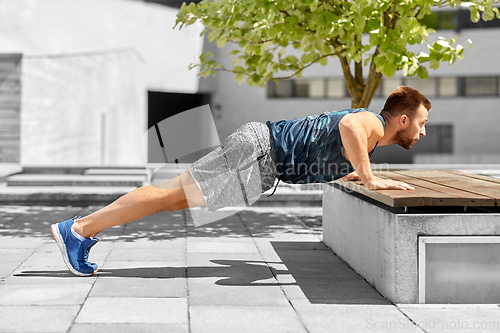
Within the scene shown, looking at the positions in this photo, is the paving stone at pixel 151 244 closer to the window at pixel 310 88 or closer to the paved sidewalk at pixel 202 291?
the paved sidewalk at pixel 202 291

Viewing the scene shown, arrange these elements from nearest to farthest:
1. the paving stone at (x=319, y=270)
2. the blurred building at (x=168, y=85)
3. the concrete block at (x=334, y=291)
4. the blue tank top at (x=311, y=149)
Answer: the concrete block at (x=334, y=291) < the blue tank top at (x=311, y=149) < the paving stone at (x=319, y=270) < the blurred building at (x=168, y=85)

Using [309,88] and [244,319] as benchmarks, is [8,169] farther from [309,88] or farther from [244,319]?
[309,88]

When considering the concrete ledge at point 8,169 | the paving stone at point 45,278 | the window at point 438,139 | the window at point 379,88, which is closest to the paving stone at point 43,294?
the paving stone at point 45,278

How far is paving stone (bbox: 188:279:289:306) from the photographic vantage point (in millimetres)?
3980

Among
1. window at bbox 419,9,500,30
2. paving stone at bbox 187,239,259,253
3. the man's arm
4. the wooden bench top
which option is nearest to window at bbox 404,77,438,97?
window at bbox 419,9,500,30

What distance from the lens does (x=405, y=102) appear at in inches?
175

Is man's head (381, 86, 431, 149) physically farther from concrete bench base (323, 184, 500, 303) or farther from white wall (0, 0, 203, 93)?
white wall (0, 0, 203, 93)

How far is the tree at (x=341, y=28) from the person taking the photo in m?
6.07

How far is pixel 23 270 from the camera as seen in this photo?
4.88 meters

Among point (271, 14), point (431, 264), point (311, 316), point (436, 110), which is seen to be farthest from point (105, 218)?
point (436, 110)

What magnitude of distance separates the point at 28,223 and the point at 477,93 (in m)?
25.5

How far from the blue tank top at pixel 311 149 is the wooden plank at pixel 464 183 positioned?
0.81m

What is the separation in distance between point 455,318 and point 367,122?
4.78ft

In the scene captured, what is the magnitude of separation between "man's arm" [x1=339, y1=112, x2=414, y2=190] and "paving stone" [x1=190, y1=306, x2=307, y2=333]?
109 cm
